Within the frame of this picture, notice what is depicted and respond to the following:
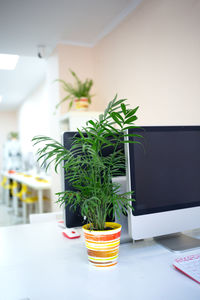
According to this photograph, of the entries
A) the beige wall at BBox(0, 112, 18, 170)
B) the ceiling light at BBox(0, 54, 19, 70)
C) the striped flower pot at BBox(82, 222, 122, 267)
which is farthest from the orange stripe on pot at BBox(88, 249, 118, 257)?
the beige wall at BBox(0, 112, 18, 170)

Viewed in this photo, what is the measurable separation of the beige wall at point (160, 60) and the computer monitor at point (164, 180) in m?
0.84

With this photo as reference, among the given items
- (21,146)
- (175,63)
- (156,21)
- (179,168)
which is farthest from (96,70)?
(21,146)

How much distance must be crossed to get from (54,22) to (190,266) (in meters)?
2.78

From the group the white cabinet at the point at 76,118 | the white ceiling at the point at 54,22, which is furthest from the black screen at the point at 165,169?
the white ceiling at the point at 54,22

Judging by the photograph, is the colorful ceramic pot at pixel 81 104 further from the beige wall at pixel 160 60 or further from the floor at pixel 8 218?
the floor at pixel 8 218

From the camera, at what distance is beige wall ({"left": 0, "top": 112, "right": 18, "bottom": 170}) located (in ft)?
28.8

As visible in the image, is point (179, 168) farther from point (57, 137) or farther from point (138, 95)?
point (57, 137)

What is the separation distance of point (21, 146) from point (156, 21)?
6.45 metres

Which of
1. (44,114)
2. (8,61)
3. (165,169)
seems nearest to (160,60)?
(165,169)

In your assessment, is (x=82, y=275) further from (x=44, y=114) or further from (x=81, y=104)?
(x=44, y=114)

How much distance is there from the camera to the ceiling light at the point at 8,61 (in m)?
4.05

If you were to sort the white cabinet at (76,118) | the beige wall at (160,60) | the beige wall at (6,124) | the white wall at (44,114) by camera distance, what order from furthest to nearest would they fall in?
1. the beige wall at (6,124)
2. the white wall at (44,114)
3. the white cabinet at (76,118)
4. the beige wall at (160,60)

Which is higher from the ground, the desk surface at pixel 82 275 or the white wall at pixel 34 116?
the white wall at pixel 34 116

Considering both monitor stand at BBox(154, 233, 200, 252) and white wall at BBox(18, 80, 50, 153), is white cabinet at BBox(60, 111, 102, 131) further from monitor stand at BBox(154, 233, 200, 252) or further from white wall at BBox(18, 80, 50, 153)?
white wall at BBox(18, 80, 50, 153)
